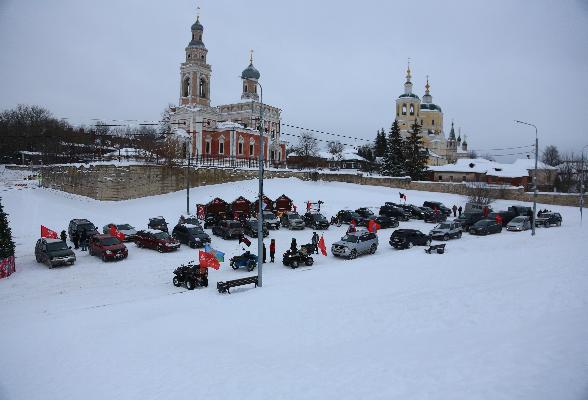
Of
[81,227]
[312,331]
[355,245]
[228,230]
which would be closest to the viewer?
[312,331]

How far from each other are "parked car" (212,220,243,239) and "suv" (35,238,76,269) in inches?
380

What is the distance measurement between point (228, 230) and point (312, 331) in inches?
670

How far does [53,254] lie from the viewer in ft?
63.8

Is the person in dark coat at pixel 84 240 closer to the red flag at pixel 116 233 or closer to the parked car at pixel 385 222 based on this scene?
the red flag at pixel 116 233

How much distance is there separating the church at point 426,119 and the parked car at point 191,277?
81.0 meters

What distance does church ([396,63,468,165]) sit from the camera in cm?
9350

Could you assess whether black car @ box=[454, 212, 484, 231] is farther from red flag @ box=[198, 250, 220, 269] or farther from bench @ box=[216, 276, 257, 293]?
red flag @ box=[198, 250, 220, 269]

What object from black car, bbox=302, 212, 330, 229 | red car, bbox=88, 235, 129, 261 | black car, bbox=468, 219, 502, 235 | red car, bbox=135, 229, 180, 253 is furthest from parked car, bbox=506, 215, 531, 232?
red car, bbox=88, 235, 129, 261

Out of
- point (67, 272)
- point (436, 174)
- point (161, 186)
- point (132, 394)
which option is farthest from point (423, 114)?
point (132, 394)

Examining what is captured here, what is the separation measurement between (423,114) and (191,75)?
60141mm

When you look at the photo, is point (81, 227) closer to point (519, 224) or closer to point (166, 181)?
point (166, 181)

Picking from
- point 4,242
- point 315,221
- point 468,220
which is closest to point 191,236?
point 4,242

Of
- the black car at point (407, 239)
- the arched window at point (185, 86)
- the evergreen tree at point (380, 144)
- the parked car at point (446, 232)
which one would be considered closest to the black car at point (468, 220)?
the parked car at point (446, 232)

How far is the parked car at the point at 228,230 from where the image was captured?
2702cm
